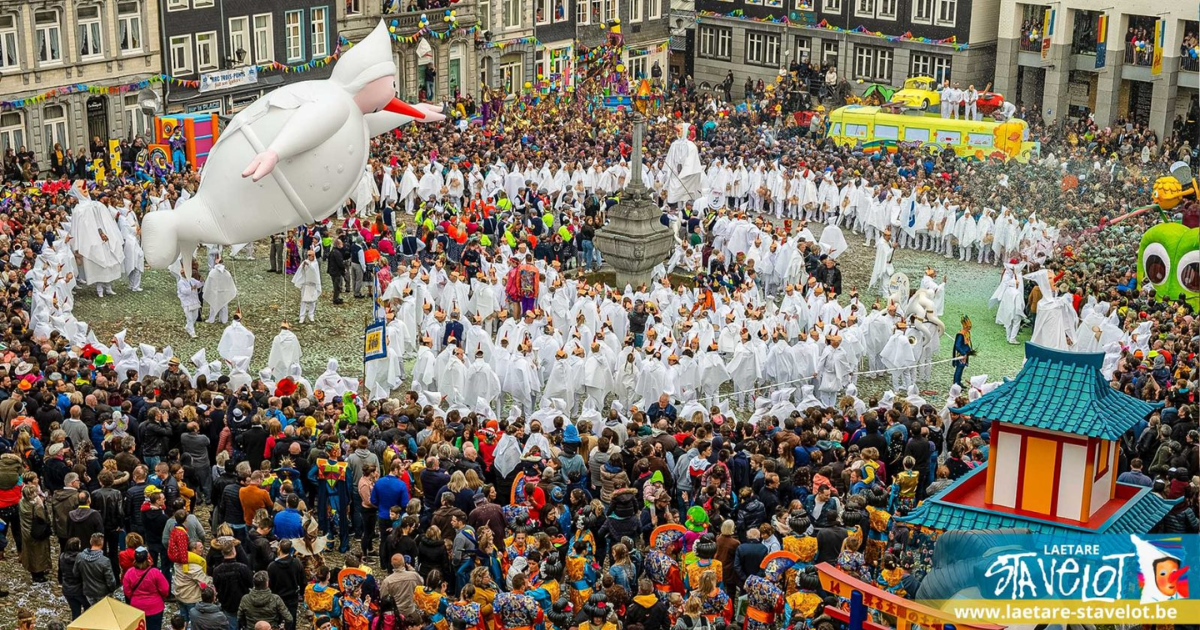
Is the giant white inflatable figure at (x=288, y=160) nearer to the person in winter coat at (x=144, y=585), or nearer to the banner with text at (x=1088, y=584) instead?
the person in winter coat at (x=144, y=585)

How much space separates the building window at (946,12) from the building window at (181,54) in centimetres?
2387

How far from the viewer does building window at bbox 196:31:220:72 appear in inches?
1842

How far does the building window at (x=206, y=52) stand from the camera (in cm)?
4678

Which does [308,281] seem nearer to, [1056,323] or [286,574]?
[1056,323]

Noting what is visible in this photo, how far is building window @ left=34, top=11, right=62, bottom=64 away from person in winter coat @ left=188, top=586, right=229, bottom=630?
29972mm

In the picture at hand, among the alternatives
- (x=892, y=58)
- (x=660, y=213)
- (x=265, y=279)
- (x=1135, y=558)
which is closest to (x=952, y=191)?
(x=660, y=213)

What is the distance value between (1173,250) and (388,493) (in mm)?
14217

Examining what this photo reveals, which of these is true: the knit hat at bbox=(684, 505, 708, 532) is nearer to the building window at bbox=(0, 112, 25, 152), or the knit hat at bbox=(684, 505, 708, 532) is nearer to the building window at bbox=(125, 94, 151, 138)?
the building window at bbox=(0, 112, 25, 152)

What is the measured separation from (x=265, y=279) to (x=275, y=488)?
14790mm

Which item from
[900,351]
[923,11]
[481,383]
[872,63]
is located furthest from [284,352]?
[872,63]

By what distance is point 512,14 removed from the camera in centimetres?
5562

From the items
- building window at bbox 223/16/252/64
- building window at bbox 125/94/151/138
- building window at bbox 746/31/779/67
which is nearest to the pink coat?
building window at bbox 125/94/151/138

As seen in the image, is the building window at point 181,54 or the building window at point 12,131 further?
the building window at point 181,54

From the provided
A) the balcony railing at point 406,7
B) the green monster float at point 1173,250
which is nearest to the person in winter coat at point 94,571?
the green monster float at point 1173,250
